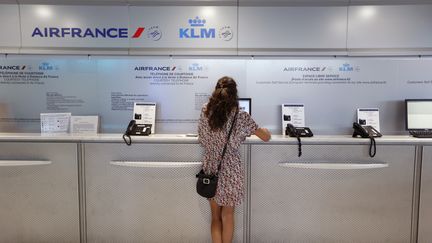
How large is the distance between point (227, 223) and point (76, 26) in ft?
8.02

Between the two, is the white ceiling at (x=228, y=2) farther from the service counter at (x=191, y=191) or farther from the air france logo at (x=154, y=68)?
the service counter at (x=191, y=191)

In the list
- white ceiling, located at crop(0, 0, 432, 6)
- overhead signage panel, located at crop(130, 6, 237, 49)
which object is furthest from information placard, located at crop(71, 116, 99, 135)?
white ceiling, located at crop(0, 0, 432, 6)

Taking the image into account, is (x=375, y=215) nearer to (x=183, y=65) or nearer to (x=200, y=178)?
(x=200, y=178)

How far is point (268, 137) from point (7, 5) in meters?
2.94

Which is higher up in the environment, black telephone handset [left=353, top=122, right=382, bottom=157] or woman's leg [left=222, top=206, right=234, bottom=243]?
black telephone handset [left=353, top=122, right=382, bottom=157]

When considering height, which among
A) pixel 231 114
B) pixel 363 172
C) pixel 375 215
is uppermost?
pixel 231 114

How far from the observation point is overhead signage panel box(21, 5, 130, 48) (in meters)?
3.01

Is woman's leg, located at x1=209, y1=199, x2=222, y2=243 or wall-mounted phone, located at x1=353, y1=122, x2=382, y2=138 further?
wall-mounted phone, located at x1=353, y1=122, x2=382, y2=138

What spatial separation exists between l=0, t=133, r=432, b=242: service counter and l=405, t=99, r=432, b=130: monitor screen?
24.1 inches

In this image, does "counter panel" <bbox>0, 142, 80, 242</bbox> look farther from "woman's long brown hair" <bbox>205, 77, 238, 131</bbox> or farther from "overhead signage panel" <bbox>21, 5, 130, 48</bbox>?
"woman's long brown hair" <bbox>205, 77, 238, 131</bbox>

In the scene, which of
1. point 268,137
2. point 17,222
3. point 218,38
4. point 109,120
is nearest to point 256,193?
point 268,137

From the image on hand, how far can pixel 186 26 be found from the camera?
3.01 meters

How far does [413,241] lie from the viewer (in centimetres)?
250

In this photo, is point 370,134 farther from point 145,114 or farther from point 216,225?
point 145,114
